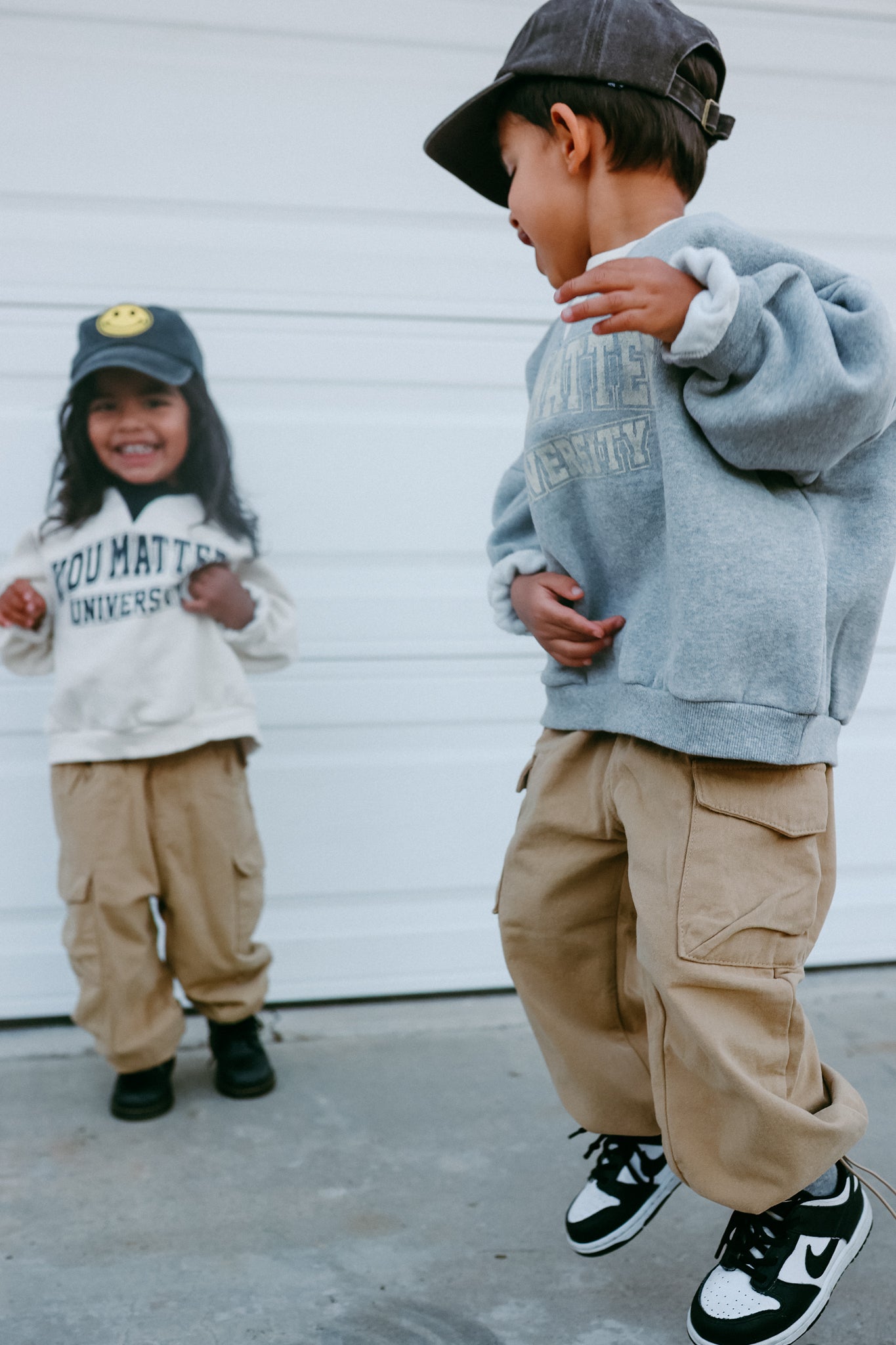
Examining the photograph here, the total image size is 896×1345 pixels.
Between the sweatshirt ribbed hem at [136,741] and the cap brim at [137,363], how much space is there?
0.64 metres

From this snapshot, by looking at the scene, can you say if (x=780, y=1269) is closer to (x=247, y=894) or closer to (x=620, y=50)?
(x=247, y=894)

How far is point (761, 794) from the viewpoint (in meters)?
1.32

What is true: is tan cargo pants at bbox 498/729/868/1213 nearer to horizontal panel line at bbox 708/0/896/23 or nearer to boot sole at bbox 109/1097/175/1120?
boot sole at bbox 109/1097/175/1120

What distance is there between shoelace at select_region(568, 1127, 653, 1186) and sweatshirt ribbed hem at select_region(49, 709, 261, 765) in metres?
1.04

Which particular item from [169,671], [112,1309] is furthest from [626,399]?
[112,1309]

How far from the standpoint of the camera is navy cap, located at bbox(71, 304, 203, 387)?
6.95 feet

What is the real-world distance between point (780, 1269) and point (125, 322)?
1.86 meters

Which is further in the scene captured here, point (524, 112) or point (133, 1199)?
point (133, 1199)

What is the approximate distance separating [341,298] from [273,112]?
420 millimetres

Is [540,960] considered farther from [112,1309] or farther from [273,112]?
[273,112]

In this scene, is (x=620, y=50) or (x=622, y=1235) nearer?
(x=620, y=50)

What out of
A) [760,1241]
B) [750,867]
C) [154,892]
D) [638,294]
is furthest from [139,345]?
[760,1241]

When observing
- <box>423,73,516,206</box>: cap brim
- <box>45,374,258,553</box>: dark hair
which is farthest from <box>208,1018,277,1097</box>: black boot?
<box>423,73,516,206</box>: cap brim

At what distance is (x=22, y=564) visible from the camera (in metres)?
2.23
